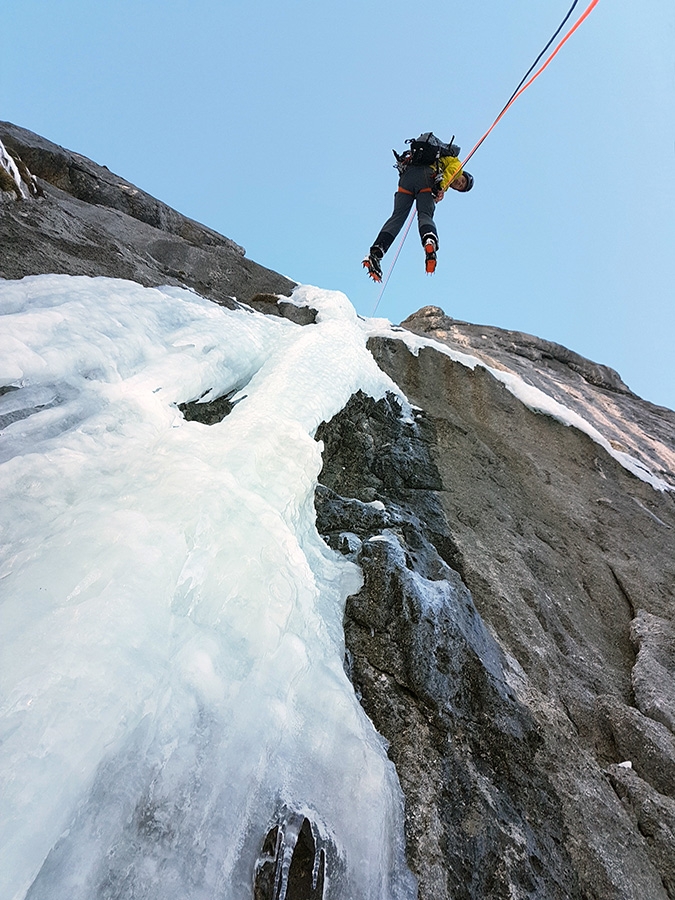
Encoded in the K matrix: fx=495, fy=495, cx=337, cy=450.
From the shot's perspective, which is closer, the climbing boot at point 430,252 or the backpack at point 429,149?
the climbing boot at point 430,252

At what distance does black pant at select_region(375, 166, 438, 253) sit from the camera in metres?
6.50

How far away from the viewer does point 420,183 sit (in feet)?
22.0

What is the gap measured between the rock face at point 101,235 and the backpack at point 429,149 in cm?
266

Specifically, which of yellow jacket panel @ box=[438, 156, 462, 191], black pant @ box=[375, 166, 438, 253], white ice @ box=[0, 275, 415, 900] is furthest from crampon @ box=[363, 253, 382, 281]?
white ice @ box=[0, 275, 415, 900]

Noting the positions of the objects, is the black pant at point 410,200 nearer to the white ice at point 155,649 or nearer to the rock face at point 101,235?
the rock face at point 101,235

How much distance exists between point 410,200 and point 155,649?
6.83 m

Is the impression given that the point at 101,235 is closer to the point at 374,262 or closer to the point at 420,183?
Result: the point at 374,262

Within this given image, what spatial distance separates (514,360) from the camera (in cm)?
858

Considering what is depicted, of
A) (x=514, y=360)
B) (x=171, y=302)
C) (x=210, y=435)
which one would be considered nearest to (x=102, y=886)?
(x=210, y=435)

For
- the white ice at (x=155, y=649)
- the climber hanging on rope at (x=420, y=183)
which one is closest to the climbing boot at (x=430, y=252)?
the climber hanging on rope at (x=420, y=183)

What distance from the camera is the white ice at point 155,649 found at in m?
1.29

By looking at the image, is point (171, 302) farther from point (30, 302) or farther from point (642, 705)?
point (642, 705)

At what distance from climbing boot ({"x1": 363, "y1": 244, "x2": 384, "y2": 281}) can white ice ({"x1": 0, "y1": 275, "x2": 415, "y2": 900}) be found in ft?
12.7

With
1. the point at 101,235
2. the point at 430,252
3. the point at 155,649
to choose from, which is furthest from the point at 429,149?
the point at 155,649
